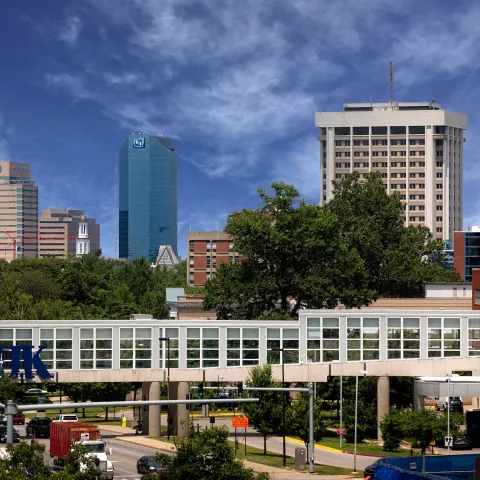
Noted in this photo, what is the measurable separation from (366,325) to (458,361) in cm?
827

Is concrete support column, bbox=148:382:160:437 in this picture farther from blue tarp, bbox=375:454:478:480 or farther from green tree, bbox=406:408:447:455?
blue tarp, bbox=375:454:478:480

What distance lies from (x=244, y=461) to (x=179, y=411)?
14.5 metres

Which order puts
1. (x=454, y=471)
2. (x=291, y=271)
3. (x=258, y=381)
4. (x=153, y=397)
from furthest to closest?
1. (x=291, y=271)
2. (x=153, y=397)
3. (x=258, y=381)
4. (x=454, y=471)

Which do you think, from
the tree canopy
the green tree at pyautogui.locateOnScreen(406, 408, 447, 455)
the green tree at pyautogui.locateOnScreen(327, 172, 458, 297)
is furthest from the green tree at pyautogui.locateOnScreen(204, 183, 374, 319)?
the green tree at pyautogui.locateOnScreen(406, 408, 447, 455)

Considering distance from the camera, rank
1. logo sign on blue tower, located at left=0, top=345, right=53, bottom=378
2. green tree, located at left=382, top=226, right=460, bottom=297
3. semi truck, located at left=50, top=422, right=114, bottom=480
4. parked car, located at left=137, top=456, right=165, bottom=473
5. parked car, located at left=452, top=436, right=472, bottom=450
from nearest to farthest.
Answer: parked car, located at left=137, top=456, right=165, bottom=473, semi truck, located at left=50, top=422, right=114, bottom=480, parked car, located at left=452, top=436, right=472, bottom=450, logo sign on blue tower, located at left=0, top=345, right=53, bottom=378, green tree, located at left=382, top=226, right=460, bottom=297

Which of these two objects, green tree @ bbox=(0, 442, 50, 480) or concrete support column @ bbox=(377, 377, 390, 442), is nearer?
green tree @ bbox=(0, 442, 50, 480)

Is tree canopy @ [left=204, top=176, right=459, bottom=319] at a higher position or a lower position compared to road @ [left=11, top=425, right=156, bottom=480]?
higher

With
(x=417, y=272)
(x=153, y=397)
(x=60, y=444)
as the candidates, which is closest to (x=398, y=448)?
(x=153, y=397)

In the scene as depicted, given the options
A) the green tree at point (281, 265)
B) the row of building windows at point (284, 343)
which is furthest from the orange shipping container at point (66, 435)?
the green tree at point (281, 265)

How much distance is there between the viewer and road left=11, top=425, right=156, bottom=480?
2699 inches

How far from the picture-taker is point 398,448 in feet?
278

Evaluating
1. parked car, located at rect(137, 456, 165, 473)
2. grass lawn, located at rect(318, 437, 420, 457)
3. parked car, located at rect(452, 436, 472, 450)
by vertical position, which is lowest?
grass lawn, located at rect(318, 437, 420, 457)

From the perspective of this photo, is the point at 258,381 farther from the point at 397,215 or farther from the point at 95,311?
the point at 95,311

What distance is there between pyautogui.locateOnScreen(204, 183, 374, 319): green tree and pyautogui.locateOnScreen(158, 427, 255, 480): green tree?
237 ft
